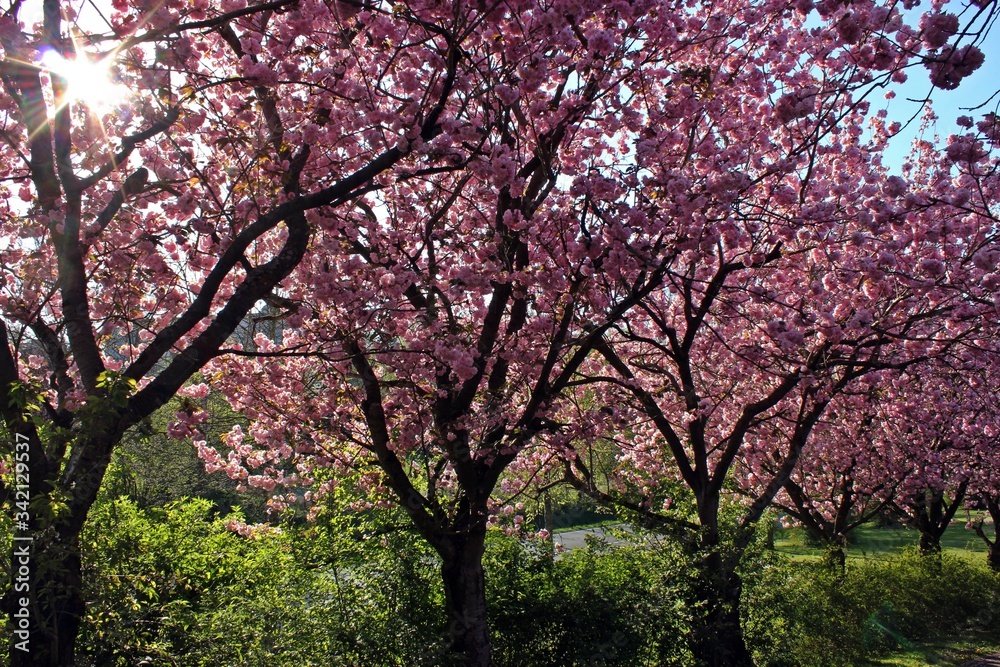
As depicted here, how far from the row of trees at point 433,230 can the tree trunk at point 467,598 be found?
3cm

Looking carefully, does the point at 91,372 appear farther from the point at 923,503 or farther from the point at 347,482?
the point at 923,503

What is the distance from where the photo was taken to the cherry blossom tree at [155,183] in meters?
4.22

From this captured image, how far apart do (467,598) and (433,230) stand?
11.5ft

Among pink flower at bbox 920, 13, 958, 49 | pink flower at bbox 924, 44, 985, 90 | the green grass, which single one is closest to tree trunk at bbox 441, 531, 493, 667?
pink flower at bbox 924, 44, 985, 90

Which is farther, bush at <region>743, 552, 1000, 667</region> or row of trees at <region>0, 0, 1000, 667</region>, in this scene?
bush at <region>743, 552, 1000, 667</region>

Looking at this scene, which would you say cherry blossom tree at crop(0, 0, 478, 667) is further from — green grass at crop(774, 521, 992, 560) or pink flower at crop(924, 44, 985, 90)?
green grass at crop(774, 521, 992, 560)

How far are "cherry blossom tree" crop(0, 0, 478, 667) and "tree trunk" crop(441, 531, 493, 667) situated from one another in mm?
2997

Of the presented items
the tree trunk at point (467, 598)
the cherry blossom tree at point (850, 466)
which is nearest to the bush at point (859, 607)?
the cherry blossom tree at point (850, 466)

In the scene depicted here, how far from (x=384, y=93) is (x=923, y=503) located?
51.2ft

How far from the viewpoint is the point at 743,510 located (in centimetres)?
1069

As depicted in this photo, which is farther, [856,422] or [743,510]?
[856,422]

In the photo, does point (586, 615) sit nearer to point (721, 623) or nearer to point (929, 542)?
point (721, 623)

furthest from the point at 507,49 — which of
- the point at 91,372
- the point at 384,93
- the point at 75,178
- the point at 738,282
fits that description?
the point at 738,282

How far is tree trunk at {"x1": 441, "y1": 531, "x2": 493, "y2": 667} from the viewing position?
6.69 m
